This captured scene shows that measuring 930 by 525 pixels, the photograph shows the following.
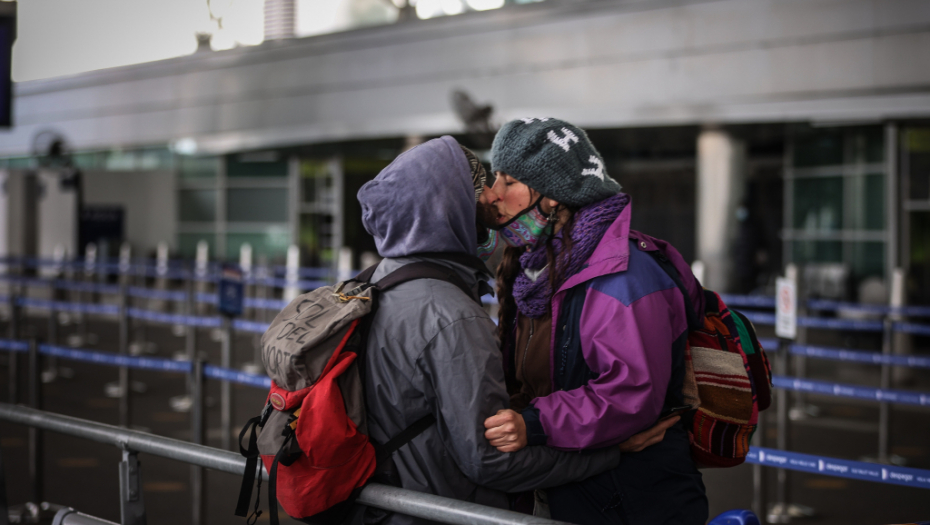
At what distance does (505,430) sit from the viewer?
6.57 feet

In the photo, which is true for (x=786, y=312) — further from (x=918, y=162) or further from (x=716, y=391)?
(x=918, y=162)

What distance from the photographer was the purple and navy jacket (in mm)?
2074

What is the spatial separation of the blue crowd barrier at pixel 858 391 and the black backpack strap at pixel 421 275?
3293 millimetres

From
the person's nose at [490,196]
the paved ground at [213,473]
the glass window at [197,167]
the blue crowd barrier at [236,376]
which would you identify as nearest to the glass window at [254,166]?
the glass window at [197,167]

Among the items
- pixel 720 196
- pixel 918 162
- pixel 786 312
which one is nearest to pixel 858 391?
pixel 786 312

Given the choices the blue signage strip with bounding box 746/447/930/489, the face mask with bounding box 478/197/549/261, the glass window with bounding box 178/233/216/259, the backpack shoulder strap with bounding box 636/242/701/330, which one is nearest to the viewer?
the backpack shoulder strap with bounding box 636/242/701/330

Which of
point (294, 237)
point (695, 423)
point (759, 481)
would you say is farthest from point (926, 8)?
point (294, 237)

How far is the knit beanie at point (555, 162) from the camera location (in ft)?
7.41

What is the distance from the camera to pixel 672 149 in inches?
695

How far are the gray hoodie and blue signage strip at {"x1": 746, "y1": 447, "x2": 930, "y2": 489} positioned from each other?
178 centimetres

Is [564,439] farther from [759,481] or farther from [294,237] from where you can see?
[294,237]

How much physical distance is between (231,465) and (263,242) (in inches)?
877

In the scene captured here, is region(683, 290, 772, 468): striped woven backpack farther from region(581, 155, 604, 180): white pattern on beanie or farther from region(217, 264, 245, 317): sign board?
region(217, 264, 245, 317): sign board

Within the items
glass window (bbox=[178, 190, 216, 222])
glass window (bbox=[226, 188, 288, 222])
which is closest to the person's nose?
glass window (bbox=[226, 188, 288, 222])
